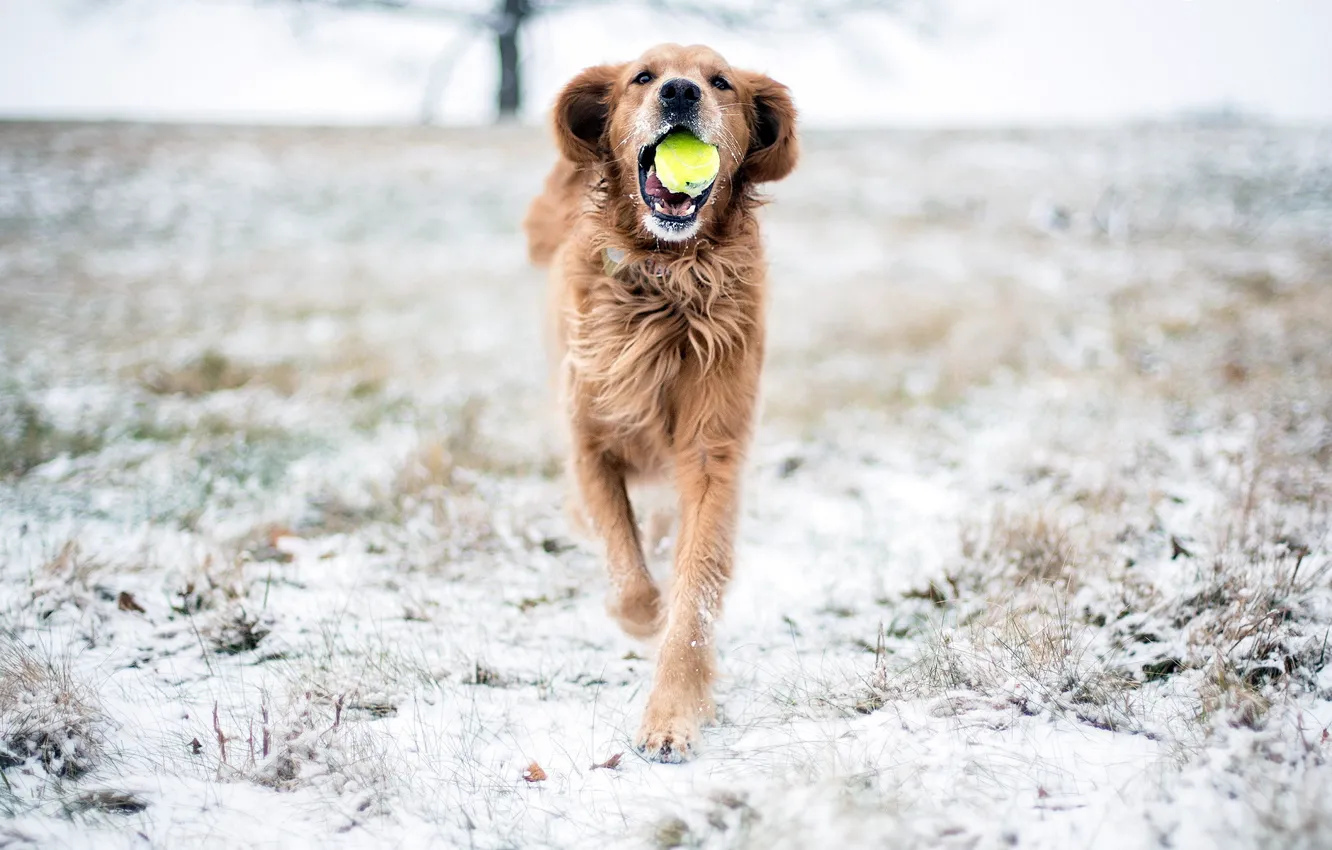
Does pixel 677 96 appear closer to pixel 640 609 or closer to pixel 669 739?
pixel 640 609

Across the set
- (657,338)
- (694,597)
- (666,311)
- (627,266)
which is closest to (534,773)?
(694,597)

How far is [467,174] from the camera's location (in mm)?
14172

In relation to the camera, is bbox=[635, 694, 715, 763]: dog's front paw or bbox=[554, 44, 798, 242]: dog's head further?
bbox=[554, 44, 798, 242]: dog's head

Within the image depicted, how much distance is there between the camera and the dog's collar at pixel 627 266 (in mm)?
3070

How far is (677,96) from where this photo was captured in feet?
9.30

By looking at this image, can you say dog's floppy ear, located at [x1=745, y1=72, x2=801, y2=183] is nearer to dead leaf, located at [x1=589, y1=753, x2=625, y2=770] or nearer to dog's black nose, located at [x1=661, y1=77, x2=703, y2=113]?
dog's black nose, located at [x1=661, y1=77, x2=703, y2=113]

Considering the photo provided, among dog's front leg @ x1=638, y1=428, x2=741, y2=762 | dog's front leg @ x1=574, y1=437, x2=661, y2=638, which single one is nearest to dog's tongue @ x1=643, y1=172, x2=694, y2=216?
dog's front leg @ x1=638, y1=428, x2=741, y2=762

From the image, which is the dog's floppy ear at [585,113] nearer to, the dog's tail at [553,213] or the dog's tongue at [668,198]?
the dog's tail at [553,213]

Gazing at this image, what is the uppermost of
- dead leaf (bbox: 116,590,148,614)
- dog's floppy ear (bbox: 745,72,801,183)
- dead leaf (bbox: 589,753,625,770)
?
dog's floppy ear (bbox: 745,72,801,183)

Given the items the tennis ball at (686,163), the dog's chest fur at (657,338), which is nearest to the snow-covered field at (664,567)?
the dog's chest fur at (657,338)

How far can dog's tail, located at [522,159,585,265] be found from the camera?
3.66 metres

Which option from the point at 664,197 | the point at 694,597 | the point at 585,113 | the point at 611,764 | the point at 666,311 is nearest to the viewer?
the point at 611,764

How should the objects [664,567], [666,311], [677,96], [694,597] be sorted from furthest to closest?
[664,567], [666,311], [677,96], [694,597]

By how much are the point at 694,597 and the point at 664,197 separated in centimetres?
139
